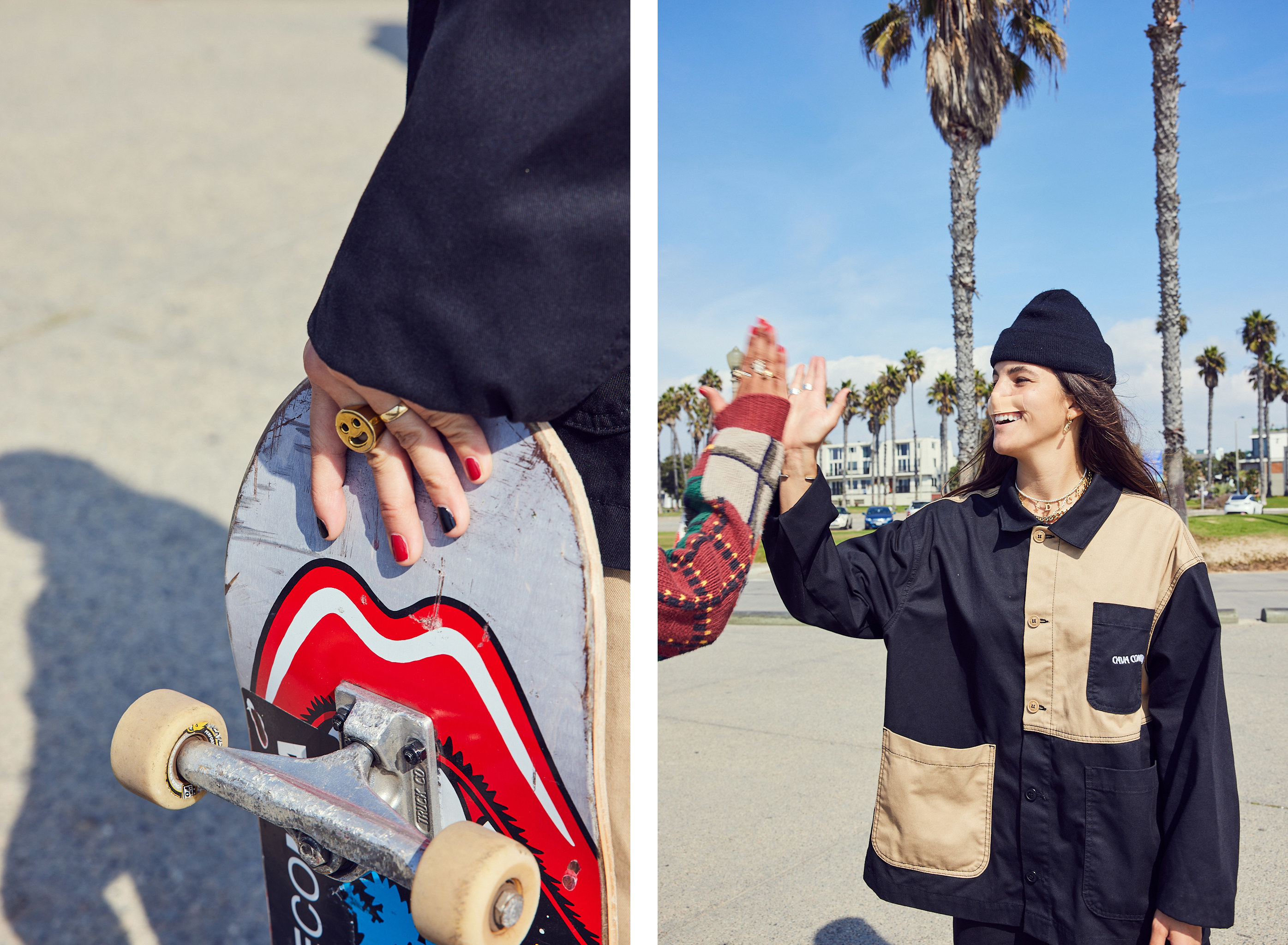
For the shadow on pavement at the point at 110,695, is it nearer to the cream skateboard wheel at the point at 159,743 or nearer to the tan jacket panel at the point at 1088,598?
the cream skateboard wheel at the point at 159,743

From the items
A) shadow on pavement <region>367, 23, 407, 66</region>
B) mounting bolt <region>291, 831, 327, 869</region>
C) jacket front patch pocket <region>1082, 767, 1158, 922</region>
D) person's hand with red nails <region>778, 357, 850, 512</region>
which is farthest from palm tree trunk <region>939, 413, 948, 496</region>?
shadow on pavement <region>367, 23, 407, 66</region>

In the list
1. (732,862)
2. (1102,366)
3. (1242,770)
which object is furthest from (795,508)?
(1242,770)

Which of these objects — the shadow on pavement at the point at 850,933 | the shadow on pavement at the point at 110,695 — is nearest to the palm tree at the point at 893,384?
the shadow on pavement at the point at 850,933

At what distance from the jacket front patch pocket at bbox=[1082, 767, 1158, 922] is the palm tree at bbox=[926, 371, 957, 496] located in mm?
392

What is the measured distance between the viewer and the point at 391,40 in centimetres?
562

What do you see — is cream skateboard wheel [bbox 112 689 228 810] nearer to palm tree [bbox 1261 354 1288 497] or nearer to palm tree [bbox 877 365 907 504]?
palm tree [bbox 877 365 907 504]

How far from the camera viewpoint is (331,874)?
73 centimetres

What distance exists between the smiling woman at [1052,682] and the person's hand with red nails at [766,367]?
0.32 ft

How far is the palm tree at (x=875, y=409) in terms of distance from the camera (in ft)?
2.59

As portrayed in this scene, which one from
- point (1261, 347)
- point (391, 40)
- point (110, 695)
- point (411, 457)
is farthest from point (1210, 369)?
point (391, 40)

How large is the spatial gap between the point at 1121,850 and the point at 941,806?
7.8 inches

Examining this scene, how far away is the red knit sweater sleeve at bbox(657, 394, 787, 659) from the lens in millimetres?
764

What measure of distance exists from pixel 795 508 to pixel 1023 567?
276 mm

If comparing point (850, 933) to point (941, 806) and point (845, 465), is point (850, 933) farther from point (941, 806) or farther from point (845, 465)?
point (845, 465)
